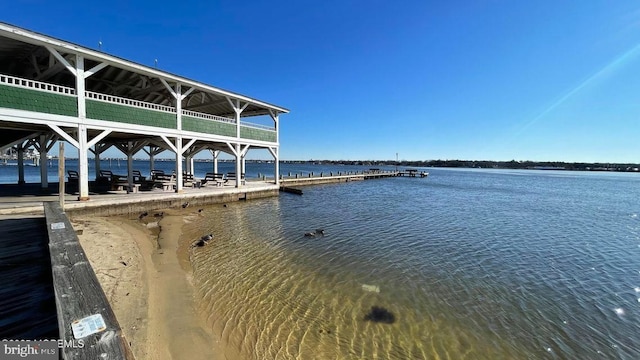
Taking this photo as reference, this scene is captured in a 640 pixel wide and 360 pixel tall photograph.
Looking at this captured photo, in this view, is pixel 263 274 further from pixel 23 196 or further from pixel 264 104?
pixel 264 104

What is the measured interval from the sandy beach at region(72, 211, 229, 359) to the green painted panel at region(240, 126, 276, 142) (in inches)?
432

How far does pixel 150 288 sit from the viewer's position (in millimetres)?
5609

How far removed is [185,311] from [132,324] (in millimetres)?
847

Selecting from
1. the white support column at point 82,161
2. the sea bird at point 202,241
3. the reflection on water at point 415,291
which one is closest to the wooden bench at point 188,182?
the white support column at point 82,161

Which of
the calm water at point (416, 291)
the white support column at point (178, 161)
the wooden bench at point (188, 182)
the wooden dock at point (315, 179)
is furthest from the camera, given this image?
the wooden dock at point (315, 179)

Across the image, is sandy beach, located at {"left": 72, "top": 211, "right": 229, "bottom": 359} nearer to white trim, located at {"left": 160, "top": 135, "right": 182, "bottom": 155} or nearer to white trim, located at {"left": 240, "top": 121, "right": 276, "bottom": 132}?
white trim, located at {"left": 160, "top": 135, "right": 182, "bottom": 155}

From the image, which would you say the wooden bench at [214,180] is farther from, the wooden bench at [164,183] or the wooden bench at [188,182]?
the wooden bench at [164,183]

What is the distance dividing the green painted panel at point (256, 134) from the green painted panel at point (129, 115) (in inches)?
205

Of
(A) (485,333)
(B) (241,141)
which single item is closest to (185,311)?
(A) (485,333)

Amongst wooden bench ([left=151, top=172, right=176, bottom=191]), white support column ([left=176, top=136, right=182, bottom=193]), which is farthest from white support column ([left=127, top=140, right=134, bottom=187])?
white support column ([left=176, top=136, right=182, bottom=193])

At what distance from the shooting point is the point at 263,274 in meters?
6.95

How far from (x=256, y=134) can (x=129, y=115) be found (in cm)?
875

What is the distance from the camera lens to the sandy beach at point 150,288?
4050 mm

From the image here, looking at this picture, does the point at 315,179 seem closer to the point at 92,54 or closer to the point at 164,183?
the point at 164,183
